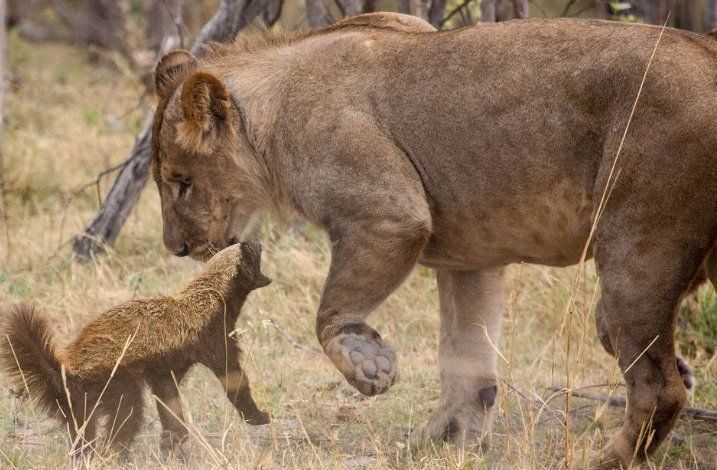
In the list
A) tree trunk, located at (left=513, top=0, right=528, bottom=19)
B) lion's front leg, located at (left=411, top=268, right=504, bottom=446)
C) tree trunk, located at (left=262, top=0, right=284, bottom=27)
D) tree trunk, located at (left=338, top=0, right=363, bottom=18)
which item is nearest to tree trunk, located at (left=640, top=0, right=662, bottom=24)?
tree trunk, located at (left=513, top=0, right=528, bottom=19)

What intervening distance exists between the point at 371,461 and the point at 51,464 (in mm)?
1218

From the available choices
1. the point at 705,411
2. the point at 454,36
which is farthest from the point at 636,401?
the point at 454,36

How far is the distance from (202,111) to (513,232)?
54.1 inches

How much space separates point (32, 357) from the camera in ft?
14.0

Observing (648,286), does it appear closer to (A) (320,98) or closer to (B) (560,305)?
(A) (320,98)

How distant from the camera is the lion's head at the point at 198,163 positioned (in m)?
4.70

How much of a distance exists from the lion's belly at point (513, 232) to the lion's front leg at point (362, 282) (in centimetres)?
20

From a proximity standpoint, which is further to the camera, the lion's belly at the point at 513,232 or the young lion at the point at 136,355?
the young lion at the point at 136,355

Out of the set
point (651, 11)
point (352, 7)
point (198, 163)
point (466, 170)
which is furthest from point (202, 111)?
point (651, 11)

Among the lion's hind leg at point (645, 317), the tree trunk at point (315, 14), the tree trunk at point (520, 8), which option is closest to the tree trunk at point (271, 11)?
the tree trunk at point (315, 14)

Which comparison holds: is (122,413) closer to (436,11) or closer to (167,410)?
(167,410)

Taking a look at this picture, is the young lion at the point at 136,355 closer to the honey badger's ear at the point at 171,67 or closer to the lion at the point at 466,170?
the lion at the point at 466,170

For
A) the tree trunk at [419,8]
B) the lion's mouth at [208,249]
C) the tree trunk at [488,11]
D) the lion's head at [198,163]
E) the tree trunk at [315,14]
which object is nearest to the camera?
the lion's head at [198,163]

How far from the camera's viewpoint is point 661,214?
12.2 ft
